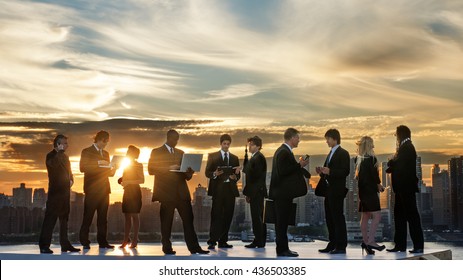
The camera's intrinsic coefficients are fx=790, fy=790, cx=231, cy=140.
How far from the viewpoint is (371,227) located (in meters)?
14.0

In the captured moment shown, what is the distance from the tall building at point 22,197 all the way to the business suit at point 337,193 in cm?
858

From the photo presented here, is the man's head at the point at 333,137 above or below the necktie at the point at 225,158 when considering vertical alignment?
above

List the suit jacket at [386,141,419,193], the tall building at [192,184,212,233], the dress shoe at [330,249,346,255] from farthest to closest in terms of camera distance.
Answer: the tall building at [192,184,212,233] < the suit jacket at [386,141,419,193] < the dress shoe at [330,249,346,255]

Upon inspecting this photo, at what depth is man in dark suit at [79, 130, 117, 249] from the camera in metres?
14.7

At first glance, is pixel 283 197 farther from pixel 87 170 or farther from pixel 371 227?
pixel 87 170

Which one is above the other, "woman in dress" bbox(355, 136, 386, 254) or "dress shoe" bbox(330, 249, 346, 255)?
"woman in dress" bbox(355, 136, 386, 254)

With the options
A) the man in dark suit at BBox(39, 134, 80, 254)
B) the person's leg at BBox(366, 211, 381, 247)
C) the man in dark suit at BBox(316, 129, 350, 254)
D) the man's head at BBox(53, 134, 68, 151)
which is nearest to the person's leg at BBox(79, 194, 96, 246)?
the man in dark suit at BBox(39, 134, 80, 254)

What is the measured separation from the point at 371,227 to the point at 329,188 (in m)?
1.17

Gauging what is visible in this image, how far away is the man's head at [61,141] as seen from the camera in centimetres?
1411

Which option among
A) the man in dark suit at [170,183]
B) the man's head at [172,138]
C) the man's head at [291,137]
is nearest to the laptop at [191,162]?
A: the man in dark suit at [170,183]

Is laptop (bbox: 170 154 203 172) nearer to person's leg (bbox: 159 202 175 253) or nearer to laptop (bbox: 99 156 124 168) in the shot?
person's leg (bbox: 159 202 175 253)

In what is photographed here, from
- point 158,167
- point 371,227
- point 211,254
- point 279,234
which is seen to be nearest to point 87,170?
point 158,167

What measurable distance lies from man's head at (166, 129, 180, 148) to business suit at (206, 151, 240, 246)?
1.61 metres

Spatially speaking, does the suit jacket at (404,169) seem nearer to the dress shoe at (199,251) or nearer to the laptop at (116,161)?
the dress shoe at (199,251)
